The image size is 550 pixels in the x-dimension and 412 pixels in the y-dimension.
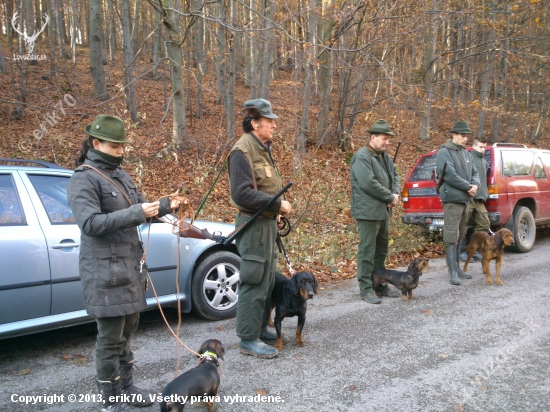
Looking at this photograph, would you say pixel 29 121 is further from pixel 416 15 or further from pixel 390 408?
pixel 390 408

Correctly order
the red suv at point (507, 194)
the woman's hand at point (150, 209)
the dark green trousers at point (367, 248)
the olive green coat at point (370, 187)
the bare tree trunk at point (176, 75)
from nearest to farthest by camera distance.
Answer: the woman's hand at point (150, 209), the olive green coat at point (370, 187), the dark green trousers at point (367, 248), the red suv at point (507, 194), the bare tree trunk at point (176, 75)

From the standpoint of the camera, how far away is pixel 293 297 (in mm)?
4133

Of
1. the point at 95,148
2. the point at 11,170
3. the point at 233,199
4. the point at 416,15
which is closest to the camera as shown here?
the point at 95,148

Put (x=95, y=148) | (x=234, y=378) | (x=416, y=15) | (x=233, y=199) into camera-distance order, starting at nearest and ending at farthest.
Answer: (x=95, y=148), (x=234, y=378), (x=233, y=199), (x=416, y=15)

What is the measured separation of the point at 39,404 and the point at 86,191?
1.69 metres

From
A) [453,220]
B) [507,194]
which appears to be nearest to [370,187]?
[453,220]

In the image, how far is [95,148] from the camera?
3.02m

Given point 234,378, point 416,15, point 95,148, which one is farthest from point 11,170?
point 416,15

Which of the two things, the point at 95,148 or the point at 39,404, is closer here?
the point at 95,148

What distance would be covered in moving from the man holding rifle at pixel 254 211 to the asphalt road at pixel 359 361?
355 mm

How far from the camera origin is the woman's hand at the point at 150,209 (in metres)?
2.85

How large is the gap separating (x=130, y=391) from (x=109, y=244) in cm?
111

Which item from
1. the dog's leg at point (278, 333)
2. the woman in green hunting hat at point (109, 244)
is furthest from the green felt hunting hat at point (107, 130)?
the dog's leg at point (278, 333)

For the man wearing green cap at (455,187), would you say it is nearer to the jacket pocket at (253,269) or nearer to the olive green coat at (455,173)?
the olive green coat at (455,173)
